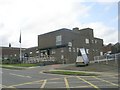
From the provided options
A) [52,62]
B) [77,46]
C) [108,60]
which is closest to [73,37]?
[77,46]

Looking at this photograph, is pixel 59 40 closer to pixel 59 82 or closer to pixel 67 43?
pixel 67 43

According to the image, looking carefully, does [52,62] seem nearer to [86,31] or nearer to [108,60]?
[108,60]

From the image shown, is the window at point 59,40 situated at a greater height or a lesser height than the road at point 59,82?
greater

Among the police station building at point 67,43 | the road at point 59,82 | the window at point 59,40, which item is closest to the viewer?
the road at point 59,82

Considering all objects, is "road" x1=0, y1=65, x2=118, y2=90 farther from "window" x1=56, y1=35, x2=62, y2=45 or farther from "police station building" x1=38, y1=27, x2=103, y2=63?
"window" x1=56, y1=35, x2=62, y2=45

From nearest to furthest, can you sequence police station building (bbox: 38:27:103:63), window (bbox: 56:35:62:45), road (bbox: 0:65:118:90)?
1. road (bbox: 0:65:118:90)
2. police station building (bbox: 38:27:103:63)
3. window (bbox: 56:35:62:45)

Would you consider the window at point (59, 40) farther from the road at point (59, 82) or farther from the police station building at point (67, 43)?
the road at point (59, 82)

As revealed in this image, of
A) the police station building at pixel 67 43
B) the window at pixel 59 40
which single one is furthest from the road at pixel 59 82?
the window at pixel 59 40

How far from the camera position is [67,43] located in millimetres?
58406

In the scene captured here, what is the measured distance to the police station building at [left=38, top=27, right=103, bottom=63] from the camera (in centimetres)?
5825

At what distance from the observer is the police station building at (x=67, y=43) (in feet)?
191

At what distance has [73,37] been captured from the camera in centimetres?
6144

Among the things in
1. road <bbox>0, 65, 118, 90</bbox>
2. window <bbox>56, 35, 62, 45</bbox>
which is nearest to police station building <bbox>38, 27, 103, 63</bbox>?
window <bbox>56, 35, 62, 45</bbox>

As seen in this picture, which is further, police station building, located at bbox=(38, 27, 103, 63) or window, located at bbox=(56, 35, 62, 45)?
window, located at bbox=(56, 35, 62, 45)
